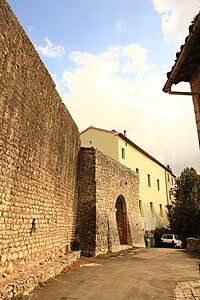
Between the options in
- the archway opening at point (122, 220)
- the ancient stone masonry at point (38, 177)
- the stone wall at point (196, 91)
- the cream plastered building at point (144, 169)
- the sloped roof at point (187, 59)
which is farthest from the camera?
the cream plastered building at point (144, 169)

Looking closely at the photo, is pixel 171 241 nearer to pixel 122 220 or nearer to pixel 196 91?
pixel 122 220

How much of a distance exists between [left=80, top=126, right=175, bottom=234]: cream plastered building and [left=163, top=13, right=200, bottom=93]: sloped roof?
16.5 m

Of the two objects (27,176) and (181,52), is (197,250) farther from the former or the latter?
(181,52)

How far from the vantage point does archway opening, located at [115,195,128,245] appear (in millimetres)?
17156

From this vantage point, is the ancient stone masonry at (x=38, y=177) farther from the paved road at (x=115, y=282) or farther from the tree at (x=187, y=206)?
the tree at (x=187, y=206)

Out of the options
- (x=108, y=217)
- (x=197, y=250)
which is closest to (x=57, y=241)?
(x=108, y=217)

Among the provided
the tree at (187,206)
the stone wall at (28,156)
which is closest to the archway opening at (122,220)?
the stone wall at (28,156)

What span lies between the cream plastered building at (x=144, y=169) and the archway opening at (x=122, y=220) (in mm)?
5103

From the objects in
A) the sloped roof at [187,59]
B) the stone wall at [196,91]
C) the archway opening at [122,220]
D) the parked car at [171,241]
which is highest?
the sloped roof at [187,59]

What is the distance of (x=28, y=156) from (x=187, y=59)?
475 centimetres

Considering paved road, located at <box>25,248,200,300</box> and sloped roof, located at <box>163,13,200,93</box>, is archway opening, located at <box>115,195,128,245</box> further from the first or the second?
sloped roof, located at <box>163,13,200,93</box>

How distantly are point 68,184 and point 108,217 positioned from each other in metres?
3.75

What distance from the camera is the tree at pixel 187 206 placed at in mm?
23127

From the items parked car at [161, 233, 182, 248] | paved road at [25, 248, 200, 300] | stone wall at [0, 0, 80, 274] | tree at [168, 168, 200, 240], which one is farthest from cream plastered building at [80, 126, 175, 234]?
paved road at [25, 248, 200, 300]
